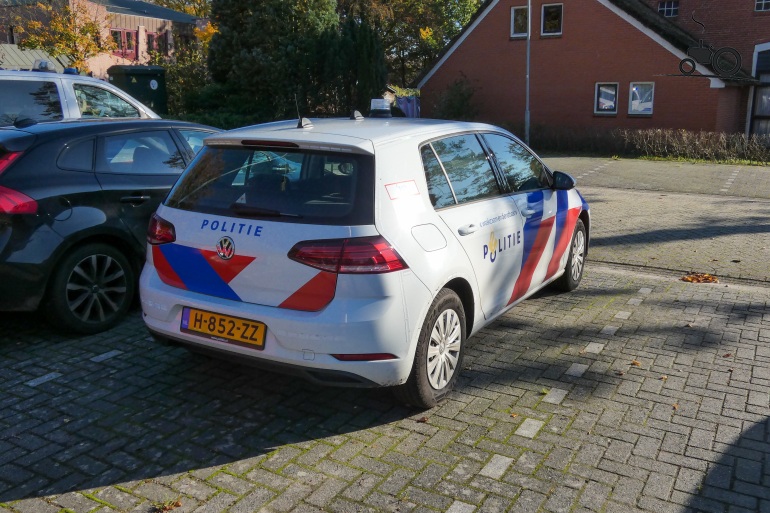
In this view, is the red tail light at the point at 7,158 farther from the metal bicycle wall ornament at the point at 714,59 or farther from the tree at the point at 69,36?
the metal bicycle wall ornament at the point at 714,59

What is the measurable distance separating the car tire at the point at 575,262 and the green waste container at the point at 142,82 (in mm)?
17625

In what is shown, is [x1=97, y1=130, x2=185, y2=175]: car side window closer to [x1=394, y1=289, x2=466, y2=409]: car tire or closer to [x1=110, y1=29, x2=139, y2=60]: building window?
[x1=394, y1=289, x2=466, y2=409]: car tire

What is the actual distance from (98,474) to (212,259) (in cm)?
126

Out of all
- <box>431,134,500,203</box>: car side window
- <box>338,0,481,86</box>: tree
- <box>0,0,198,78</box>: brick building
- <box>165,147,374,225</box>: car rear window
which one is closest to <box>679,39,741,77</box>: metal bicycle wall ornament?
<box>338,0,481,86</box>: tree

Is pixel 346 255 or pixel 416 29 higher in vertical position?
pixel 416 29

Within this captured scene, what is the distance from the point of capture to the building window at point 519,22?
30062mm

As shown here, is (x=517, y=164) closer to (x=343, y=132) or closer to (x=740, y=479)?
(x=343, y=132)

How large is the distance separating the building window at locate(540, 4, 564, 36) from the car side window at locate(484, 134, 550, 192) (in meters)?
25.4

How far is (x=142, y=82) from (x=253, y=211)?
64.4ft

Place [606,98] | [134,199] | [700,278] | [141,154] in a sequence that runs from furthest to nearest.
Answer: [606,98], [700,278], [141,154], [134,199]

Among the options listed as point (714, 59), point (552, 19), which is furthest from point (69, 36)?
point (714, 59)

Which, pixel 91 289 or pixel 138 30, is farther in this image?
pixel 138 30

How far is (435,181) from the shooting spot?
4516 mm

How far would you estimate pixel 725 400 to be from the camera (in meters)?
4.55
